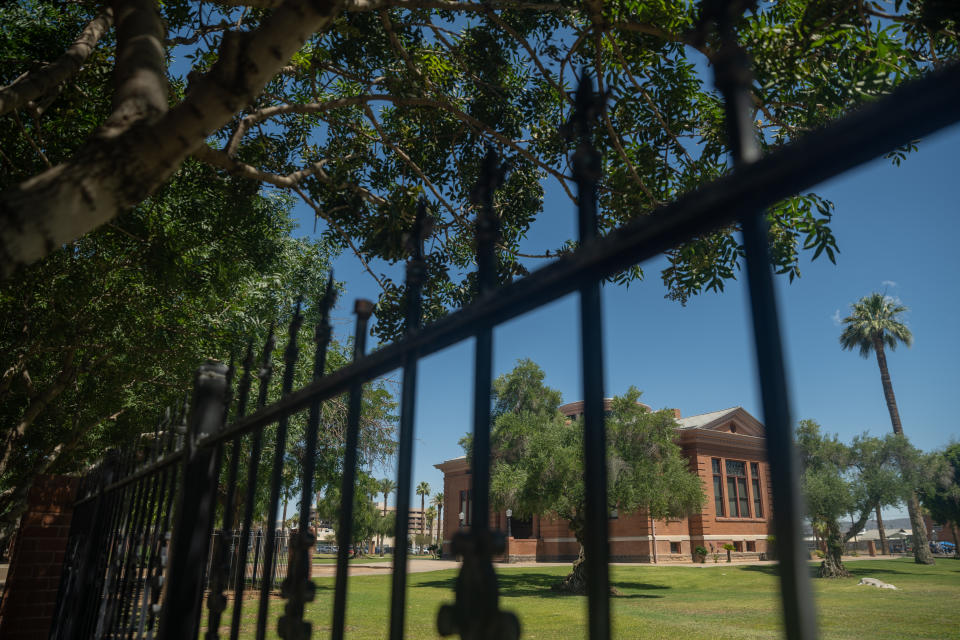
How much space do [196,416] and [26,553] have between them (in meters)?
4.30

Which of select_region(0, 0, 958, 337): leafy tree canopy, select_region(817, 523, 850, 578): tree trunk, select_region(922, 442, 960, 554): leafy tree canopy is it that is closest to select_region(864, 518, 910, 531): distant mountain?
select_region(922, 442, 960, 554): leafy tree canopy

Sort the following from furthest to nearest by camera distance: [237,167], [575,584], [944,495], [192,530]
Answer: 1. [944,495]
2. [575,584]
3. [237,167]
4. [192,530]

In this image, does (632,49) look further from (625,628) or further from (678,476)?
(678,476)

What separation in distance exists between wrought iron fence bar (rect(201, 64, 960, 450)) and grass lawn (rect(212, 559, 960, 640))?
8.52 m

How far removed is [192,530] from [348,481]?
128 cm

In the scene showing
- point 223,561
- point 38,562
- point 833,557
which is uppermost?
point 223,561

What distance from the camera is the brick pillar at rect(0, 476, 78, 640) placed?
510 centimetres

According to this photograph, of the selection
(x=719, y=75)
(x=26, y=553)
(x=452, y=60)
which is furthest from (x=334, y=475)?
(x=719, y=75)

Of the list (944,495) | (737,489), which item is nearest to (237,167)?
(737,489)

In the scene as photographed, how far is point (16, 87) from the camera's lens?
12.5 ft

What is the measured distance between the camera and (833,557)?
23.1 m

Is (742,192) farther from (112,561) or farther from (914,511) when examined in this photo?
(914,511)

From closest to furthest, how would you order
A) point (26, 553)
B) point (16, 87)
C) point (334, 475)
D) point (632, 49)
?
point (16, 87) → point (26, 553) → point (632, 49) → point (334, 475)

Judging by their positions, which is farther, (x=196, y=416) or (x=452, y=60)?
(x=452, y=60)
